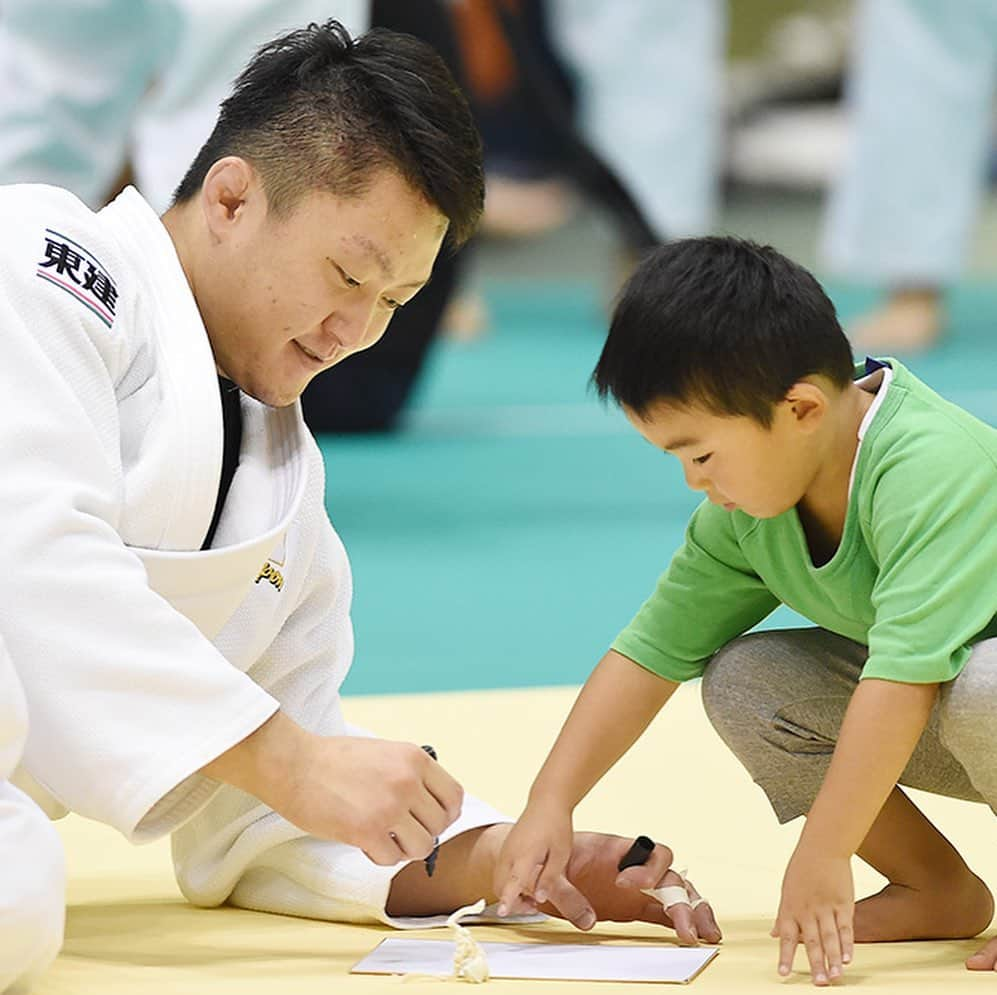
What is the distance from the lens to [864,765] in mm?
1337

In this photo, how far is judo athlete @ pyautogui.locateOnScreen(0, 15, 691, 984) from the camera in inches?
50.7

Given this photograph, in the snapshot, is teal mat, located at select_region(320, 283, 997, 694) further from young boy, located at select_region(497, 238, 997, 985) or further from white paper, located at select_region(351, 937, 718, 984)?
white paper, located at select_region(351, 937, 718, 984)

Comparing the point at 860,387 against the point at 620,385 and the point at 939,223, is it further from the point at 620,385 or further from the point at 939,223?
the point at 939,223

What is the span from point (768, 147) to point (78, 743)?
6454mm

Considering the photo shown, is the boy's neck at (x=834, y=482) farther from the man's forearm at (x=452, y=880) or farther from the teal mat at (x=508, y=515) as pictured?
A: the teal mat at (x=508, y=515)

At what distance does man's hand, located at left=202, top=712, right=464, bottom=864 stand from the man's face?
11.8 inches

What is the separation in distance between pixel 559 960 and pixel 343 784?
199 millimetres

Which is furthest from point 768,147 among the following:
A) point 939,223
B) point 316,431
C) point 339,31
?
point 339,31

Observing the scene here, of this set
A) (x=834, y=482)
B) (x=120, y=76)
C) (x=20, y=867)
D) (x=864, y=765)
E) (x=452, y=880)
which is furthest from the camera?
(x=120, y=76)

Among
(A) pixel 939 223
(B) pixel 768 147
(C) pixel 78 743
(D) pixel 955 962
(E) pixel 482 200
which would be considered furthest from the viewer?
(B) pixel 768 147

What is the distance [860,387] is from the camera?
4.88ft

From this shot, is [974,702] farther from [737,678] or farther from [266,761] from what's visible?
[266,761]

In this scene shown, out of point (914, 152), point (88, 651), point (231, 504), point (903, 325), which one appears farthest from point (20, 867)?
point (914, 152)

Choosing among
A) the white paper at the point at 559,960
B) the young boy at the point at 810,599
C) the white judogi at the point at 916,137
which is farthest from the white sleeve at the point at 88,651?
the white judogi at the point at 916,137
